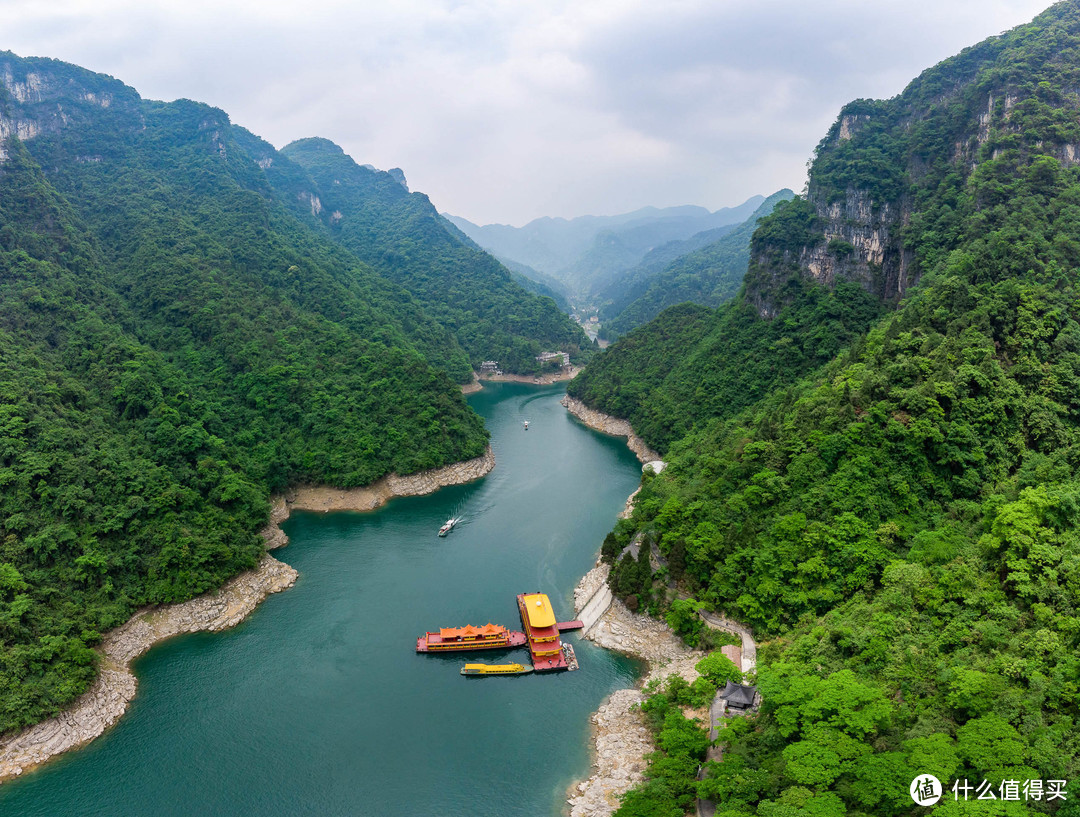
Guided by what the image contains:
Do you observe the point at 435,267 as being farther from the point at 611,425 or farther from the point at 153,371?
the point at 153,371

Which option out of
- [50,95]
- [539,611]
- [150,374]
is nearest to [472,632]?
[539,611]

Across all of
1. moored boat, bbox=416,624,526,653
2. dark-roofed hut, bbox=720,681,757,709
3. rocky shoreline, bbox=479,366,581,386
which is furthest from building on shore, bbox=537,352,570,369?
dark-roofed hut, bbox=720,681,757,709

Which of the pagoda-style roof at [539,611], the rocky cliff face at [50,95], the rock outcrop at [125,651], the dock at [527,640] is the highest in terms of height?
the rocky cliff face at [50,95]

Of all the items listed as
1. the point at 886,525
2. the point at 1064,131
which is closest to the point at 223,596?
the point at 886,525

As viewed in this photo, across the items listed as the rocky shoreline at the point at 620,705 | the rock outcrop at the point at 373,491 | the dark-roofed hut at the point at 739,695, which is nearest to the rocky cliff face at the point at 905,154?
the rock outcrop at the point at 373,491

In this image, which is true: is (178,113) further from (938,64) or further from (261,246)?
(938,64)

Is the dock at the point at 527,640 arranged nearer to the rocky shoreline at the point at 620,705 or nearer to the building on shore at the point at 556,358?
the rocky shoreline at the point at 620,705
